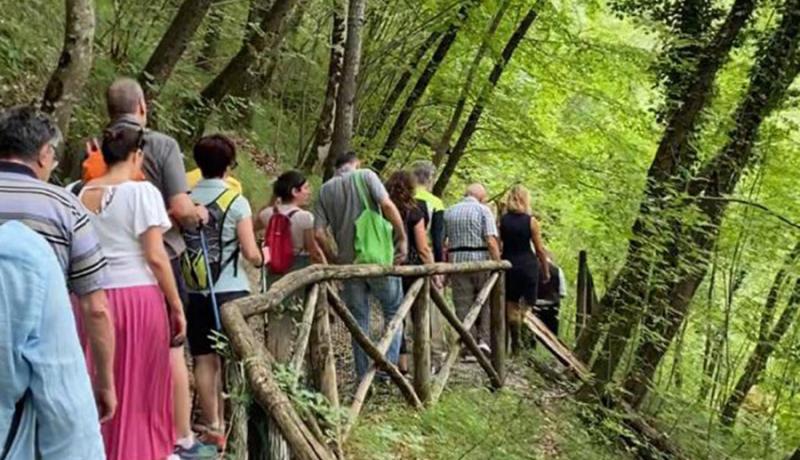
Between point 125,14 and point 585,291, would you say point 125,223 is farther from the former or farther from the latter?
point 585,291

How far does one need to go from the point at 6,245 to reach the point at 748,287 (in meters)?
9.04

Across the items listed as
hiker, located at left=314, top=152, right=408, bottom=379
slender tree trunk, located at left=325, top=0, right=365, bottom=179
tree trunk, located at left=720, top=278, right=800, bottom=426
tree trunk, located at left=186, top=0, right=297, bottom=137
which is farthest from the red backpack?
tree trunk, located at left=720, top=278, right=800, bottom=426

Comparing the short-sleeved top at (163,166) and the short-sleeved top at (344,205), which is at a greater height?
the short-sleeved top at (163,166)

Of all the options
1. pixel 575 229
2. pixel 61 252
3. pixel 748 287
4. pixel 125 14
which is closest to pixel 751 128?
pixel 748 287

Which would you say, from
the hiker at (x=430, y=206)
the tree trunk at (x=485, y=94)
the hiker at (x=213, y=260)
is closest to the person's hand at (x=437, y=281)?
the hiker at (x=430, y=206)

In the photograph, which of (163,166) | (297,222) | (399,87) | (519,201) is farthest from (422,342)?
(399,87)

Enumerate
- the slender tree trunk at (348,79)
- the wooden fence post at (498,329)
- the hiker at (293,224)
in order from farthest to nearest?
the wooden fence post at (498,329) → the slender tree trunk at (348,79) → the hiker at (293,224)

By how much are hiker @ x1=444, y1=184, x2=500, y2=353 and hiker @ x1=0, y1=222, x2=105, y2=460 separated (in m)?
5.62

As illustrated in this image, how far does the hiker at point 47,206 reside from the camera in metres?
2.56

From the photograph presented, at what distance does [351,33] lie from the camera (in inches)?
275

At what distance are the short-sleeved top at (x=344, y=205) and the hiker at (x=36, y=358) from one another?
3.78m

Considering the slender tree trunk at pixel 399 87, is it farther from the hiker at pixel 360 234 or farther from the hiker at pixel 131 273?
the hiker at pixel 131 273

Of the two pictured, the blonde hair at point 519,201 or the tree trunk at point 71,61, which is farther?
the blonde hair at point 519,201

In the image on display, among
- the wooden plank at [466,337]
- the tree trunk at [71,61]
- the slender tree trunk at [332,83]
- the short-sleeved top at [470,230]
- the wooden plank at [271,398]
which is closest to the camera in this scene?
the wooden plank at [271,398]
